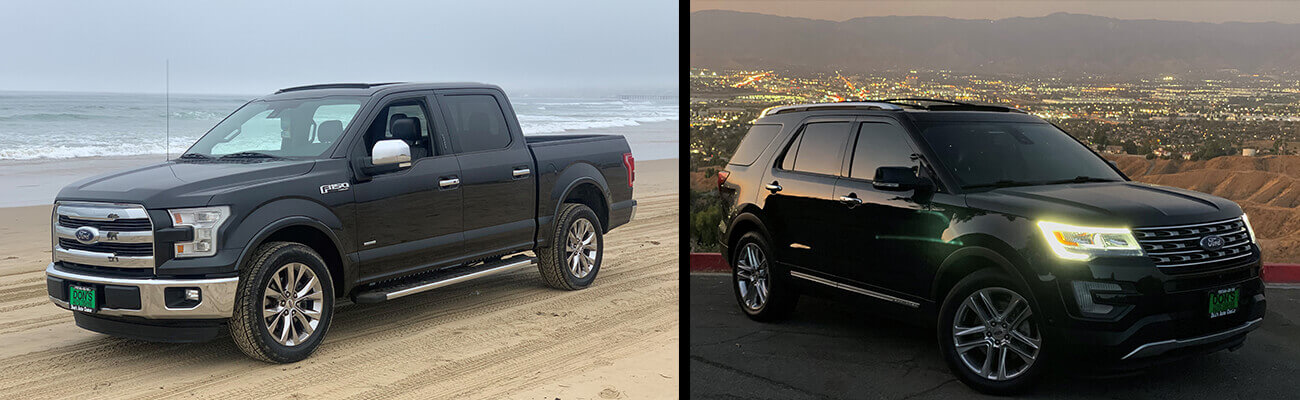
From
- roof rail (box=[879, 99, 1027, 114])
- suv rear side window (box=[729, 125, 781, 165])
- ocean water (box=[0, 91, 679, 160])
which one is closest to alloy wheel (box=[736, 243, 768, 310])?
suv rear side window (box=[729, 125, 781, 165])

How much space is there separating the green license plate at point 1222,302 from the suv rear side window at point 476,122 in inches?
161

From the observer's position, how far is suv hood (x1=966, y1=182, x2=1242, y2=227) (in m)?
4.02

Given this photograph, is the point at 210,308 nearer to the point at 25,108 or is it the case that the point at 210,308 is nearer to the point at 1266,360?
the point at 1266,360

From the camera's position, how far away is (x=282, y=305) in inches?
192

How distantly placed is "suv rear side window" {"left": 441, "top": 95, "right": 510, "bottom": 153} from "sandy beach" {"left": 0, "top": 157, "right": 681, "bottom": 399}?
111 cm

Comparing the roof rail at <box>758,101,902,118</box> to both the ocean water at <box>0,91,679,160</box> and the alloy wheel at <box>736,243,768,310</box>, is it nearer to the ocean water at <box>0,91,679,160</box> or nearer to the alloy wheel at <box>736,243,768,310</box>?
the alloy wheel at <box>736,243,768,310</box>

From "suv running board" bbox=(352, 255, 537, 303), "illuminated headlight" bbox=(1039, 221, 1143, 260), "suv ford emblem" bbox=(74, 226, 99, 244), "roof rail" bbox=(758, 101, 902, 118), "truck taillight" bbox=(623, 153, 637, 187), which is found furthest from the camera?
"truck taillight" bbox=(623, 153, 637, 187)

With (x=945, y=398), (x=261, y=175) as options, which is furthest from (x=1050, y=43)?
(x=261, y=175)

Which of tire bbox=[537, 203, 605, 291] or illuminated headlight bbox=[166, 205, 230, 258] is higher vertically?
illuminated headlight bbox=[166, 205, 230, 258]

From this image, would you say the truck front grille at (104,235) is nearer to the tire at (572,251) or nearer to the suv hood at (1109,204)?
the tire at (572,251)

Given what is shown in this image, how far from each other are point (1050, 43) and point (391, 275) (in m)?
4.65

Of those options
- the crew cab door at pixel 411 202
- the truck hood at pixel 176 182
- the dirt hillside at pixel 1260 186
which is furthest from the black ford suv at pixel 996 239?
the truck hood at pixel 176 182

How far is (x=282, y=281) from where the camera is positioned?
4887 mm

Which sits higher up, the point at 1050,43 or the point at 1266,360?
the point at 1050,43
